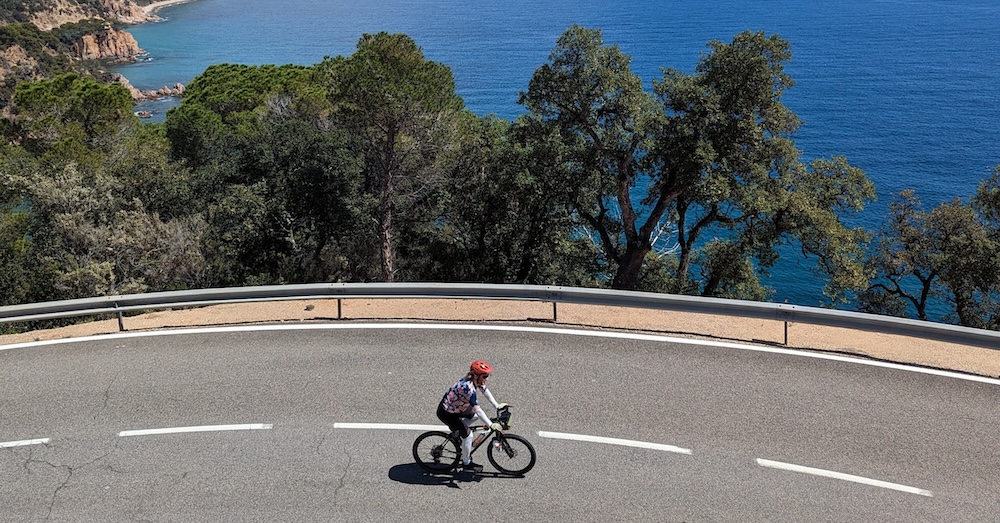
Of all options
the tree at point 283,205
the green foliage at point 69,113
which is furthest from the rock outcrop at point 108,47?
the tree at point 283,205

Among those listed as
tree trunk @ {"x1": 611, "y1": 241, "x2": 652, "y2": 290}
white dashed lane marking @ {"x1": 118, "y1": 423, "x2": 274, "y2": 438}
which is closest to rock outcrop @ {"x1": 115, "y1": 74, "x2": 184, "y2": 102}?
tree trunk @ {"x1": 611, "y1": 241, "x2": 652, "y2": 290}

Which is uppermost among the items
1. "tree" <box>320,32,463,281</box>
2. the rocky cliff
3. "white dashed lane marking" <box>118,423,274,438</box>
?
the rocky cliff

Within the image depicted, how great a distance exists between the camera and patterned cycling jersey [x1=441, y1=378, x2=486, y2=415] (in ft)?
25.5

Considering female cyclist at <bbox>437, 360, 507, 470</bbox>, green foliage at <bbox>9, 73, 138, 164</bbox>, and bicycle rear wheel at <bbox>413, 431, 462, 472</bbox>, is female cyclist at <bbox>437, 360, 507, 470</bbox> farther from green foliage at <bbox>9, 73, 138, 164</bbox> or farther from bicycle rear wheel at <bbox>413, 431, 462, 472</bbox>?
green foliage at <bbox>9, 73, 138, 164</bbox>

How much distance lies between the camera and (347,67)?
20.5 meters

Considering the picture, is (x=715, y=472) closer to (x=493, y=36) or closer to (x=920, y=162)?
(x=920, y=162)

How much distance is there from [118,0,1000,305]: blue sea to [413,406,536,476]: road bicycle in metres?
19.5

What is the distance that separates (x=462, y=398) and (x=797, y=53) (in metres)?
109

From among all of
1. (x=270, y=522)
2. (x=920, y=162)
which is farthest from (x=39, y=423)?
(x=920, y=162)

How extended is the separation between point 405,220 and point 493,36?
10569 cm

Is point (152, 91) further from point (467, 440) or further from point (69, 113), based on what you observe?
point (467, 440)

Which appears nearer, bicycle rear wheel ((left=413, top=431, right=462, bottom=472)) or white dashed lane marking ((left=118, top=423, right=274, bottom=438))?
bicycle rear wheel ((left=413, top=431, right=462, bottom=472))

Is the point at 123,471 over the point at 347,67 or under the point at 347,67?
under

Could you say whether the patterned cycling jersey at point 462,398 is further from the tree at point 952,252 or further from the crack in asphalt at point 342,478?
the tree at point 952,252
